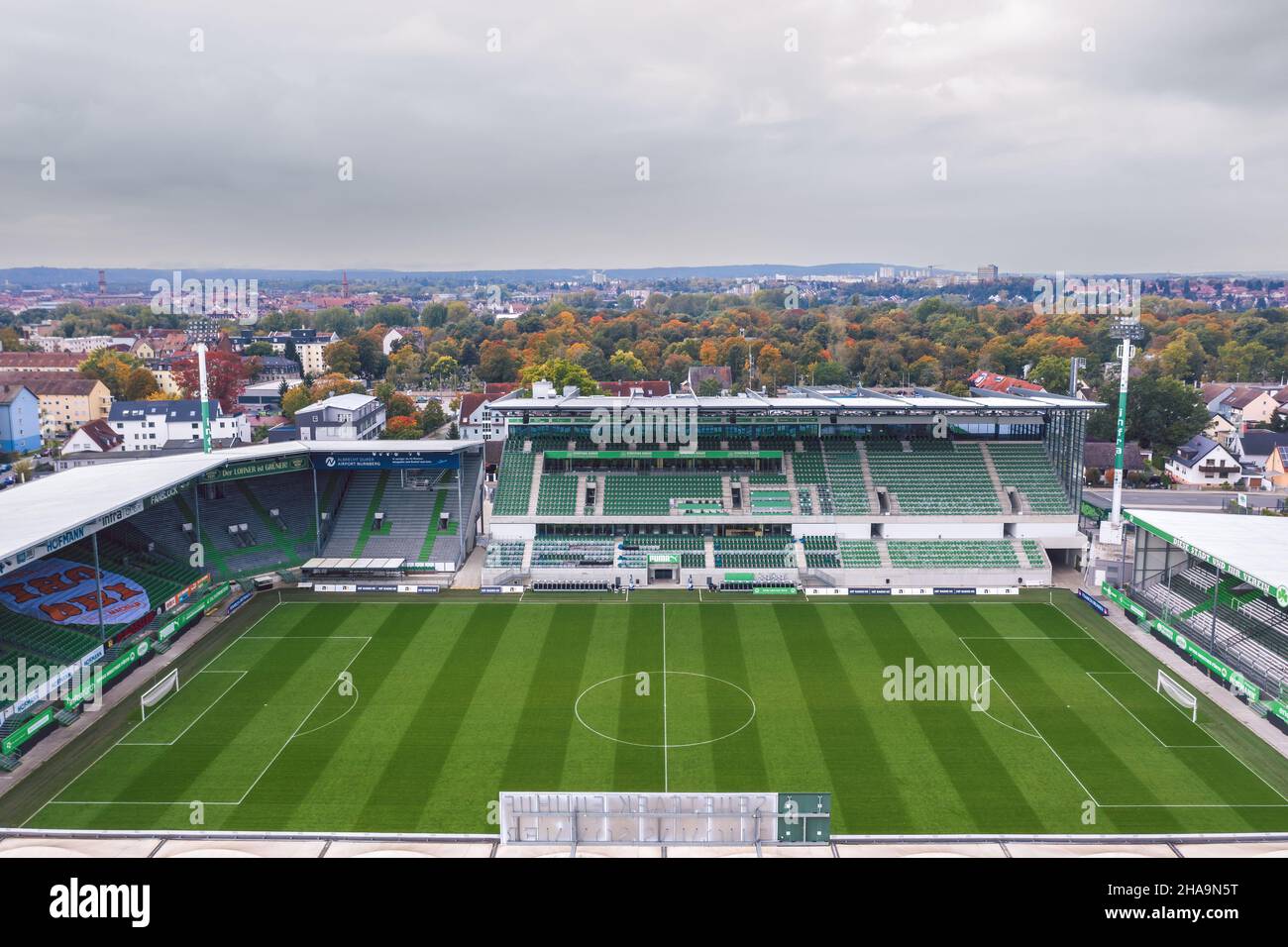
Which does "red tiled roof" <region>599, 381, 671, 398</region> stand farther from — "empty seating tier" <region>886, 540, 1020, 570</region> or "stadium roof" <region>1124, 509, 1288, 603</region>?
"stadium roof" <region>1124, 509, 1288, 603</region>

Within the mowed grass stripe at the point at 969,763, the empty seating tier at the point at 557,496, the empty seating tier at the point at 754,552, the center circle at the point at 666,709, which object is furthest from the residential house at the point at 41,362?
the mowed grass stripe at the point at 969,763

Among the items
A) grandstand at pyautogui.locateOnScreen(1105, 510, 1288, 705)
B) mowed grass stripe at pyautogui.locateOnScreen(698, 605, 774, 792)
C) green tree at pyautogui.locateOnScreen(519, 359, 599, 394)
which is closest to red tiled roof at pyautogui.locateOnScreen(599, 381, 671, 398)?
green tree at pyautogui.locateOnScreen(519, 359, 599, 394)

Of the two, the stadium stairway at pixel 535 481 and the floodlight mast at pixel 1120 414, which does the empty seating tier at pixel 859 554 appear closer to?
the floodlight mast at pixel 1120 414

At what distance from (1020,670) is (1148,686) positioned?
4.32m

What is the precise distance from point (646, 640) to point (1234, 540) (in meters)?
24.2

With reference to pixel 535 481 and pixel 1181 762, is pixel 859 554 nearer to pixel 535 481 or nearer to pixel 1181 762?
pixel 535 481

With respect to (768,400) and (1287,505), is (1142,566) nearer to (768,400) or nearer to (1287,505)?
(768,400)

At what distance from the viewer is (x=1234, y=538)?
35469 millimetres

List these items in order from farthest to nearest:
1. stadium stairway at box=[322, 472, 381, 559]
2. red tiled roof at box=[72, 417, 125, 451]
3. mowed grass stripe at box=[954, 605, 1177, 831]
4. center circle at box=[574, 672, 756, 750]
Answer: red tiled roof at box=[72, 417, 125, 451] < stadium stairway at box=[322, 472, 381, 559] < center circle at box=[574, 672, 756, 750] < mowed grass stripe at box=[954, 605, 1177, 831]

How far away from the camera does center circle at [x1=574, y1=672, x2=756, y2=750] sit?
28344mm

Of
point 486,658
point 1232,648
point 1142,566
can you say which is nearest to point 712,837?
point 486,658

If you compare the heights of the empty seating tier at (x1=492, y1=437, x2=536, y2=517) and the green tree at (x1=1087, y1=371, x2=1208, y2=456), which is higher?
the green tree at (x1=1087, y1=371, x2=1208, y2=456)

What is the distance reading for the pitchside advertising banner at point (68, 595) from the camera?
3391cm

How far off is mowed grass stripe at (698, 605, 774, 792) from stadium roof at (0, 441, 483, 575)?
1855 cm
